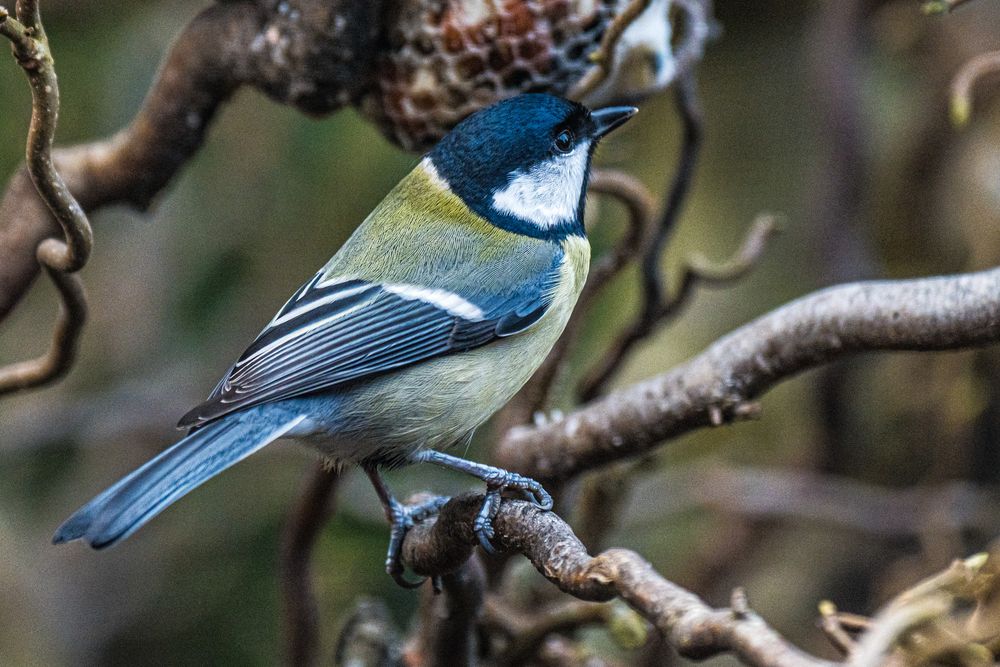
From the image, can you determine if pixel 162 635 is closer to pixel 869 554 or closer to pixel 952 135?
pixel 869 554

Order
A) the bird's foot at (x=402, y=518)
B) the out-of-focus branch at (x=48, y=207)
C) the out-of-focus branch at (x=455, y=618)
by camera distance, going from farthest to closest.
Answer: the bird's foot at (x=402, y=518), the out-of-focus branch at (x=455, y=618), the out-of-focus branch at (x=48, y=207)

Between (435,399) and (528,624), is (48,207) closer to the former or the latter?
(435,399)

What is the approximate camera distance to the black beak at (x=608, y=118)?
189 cm

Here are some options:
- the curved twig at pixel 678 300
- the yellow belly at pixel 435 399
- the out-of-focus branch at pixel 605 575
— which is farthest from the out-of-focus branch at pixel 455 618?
the curved twig at pixel 678 300

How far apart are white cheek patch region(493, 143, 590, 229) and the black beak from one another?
62 mm

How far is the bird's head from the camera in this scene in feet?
6.01

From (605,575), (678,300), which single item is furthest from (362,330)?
(605,575)

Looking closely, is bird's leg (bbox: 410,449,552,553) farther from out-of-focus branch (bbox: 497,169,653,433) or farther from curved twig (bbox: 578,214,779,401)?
curved twig (bbox: 578,214,779,401)

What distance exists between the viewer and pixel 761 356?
157cm

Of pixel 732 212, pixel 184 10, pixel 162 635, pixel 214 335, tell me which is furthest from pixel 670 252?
pixel 162 635

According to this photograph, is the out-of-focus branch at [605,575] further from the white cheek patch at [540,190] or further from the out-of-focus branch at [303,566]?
the white cheek patch at [540,190]

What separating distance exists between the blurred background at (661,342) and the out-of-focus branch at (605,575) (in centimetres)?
133

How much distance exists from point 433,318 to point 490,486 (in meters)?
0.41

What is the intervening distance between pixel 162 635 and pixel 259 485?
432 mm
